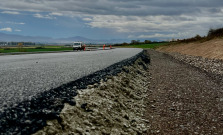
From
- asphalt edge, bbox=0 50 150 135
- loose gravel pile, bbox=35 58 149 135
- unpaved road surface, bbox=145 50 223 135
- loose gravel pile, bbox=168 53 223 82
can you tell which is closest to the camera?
asphalt edge, bbox=0 50 150 135

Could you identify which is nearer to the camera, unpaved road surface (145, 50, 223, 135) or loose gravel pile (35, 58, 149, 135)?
loose gravel pile (35, 58, 149, 135)

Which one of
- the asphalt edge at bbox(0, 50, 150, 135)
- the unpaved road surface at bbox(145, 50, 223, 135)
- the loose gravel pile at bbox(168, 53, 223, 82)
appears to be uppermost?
the asphalt edge at bbox(0, 50, 150, 135)

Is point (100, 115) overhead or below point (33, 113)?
below

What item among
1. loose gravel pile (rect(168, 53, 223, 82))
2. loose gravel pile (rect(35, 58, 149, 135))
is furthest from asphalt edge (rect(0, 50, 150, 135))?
loose gravel pile (rect(168, 53, 223, 82))

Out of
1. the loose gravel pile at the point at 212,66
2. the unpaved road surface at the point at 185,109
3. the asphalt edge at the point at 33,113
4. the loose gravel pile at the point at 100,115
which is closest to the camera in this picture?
the asphalt edge at the point at 33,113

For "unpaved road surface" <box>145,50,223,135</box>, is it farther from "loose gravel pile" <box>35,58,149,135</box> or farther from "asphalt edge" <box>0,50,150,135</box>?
"asphalt edge" <box>0,50,150,135</box>

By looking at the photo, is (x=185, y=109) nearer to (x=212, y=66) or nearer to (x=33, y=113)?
(x=33, y=113)

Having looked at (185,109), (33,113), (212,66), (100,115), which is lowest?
(185,109)

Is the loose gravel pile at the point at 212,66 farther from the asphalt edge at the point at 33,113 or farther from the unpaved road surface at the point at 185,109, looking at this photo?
the asphalt edge at the point at 33,113

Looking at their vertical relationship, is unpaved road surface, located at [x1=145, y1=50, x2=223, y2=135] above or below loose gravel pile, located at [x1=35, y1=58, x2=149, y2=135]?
below

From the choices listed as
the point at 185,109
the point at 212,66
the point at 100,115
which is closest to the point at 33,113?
the point at 100,115

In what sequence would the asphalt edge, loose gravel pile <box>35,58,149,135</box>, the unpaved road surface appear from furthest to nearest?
1. the unpaved road surface
2. loose gravel pile <box>35,58,149,135</box>
3. the asphalt edge

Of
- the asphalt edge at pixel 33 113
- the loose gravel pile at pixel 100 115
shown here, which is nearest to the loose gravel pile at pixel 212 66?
the loose gravel pile at pixel 100 115

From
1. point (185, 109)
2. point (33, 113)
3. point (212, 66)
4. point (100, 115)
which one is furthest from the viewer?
point (212, 66)
